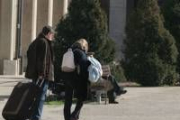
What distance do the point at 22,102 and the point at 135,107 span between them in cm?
521

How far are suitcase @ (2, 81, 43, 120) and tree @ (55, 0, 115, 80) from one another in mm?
5937

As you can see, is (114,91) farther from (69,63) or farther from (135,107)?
(69,63)

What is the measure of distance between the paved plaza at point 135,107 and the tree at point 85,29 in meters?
1.49

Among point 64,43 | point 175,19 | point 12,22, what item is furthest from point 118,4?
point 64,43

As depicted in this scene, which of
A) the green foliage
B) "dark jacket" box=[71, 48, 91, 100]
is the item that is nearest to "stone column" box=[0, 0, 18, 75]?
the green foliage

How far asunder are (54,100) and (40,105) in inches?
189

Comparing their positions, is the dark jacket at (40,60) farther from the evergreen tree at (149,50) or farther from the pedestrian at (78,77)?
the evergreen tree at (149,50)

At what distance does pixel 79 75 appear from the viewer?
1228cm

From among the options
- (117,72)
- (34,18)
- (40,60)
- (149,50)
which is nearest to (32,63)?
(40,60)

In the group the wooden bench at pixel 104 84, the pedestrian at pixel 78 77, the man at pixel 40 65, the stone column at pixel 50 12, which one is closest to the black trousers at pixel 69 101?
the pedestrian at pixel 78 77

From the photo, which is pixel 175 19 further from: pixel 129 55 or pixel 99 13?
pixel 99 13

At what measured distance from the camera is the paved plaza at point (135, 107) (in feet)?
45.8

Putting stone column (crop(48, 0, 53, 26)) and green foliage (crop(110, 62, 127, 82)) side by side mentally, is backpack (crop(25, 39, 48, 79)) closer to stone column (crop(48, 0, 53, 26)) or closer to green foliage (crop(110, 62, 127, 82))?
green foliage (crop(110, 62, 127, 82))

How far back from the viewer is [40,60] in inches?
464
